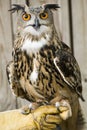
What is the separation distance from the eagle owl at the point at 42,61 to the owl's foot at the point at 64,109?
0.06 meters

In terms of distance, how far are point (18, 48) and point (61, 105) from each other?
0.46 meters

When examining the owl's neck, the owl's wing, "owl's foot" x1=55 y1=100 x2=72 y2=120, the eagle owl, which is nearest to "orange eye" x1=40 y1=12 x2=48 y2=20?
the eagle owl

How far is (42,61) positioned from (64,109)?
0.33 metres

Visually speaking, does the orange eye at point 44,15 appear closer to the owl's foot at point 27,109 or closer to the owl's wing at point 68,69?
the owl's wing at point 68,69

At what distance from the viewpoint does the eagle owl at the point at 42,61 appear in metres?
3.87

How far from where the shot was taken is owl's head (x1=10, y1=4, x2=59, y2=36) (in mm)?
3844

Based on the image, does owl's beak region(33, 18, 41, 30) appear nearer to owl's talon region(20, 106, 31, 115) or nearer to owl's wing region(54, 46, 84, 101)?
owl's wing region(54, 46, 84, 101)

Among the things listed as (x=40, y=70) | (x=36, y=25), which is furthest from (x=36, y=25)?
(x=40, y=70)

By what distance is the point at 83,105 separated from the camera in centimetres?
452

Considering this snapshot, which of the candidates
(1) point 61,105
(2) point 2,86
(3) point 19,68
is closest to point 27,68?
(3) point 19,68

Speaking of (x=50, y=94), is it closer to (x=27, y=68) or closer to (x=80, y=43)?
(x=27, y=68)

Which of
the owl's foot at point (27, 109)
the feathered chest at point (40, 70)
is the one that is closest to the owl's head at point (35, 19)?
the feathered chest at point (40, 70)

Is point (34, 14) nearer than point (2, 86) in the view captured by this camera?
Yes

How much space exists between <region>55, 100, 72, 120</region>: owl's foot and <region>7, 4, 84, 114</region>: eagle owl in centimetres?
6
